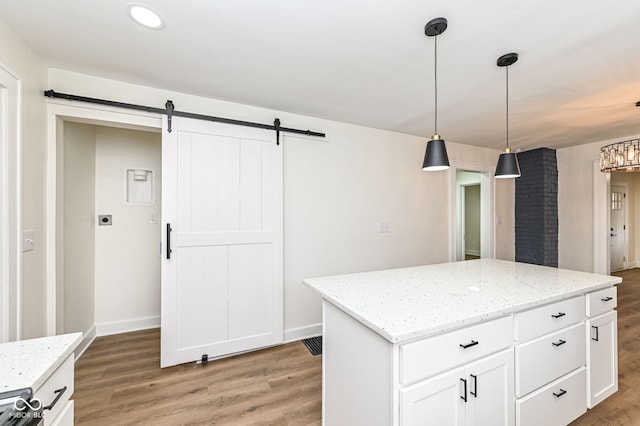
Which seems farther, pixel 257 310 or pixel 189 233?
pixel 257 310

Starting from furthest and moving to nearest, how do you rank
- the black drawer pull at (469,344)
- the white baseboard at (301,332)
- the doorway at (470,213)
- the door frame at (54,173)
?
1. the doorway at (470,213)
2. the white baseboard at (301,332)
3. the door frame at (54,173)
4. the black drawer pull at (469,344)

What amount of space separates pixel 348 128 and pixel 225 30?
1.88m

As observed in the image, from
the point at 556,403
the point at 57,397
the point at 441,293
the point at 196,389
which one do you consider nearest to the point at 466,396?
the point at 441,293

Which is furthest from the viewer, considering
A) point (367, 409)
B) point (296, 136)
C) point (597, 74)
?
point (296, 136)

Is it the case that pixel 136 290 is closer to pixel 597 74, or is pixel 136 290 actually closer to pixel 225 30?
pixel 225 30

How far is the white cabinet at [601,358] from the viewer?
69.3 inches

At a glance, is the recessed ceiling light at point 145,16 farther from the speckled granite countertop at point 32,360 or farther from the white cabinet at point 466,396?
the white cabinet at point 466,396

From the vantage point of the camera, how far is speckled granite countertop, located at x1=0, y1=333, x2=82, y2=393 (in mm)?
857

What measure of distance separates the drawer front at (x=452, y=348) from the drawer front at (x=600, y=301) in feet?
2.73

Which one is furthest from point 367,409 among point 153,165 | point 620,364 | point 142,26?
point 153,165

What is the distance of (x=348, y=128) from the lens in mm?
3270

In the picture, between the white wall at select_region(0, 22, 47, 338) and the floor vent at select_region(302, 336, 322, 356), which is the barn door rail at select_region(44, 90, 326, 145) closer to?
the white wall at select_region(0, 22, 47, 338)

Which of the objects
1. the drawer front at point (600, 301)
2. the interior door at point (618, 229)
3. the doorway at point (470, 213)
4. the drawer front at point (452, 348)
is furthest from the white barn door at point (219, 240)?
the interior door at point (618, 229)

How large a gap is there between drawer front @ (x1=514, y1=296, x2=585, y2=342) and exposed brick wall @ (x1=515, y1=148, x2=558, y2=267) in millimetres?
3182
